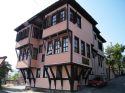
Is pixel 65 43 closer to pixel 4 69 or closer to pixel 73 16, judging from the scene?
pixel 73 16

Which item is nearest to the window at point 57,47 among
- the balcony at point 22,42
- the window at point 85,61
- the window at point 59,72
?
the window at point 59,72

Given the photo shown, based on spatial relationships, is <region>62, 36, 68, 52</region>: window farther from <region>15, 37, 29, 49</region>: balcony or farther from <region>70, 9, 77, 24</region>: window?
<region>15, 37, 29, 49</region>: balcony

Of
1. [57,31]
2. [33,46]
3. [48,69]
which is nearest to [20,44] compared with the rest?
[33,46]

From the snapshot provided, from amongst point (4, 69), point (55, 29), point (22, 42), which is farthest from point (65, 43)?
point (4, 69)

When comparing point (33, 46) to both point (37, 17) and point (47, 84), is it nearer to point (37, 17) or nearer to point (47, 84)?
point (37, 17)

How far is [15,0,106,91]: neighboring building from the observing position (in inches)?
816

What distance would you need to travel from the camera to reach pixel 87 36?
25500 mm

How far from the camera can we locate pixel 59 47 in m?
22.2

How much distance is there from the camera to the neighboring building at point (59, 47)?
2073 cm

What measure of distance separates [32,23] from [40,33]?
230 centimetres

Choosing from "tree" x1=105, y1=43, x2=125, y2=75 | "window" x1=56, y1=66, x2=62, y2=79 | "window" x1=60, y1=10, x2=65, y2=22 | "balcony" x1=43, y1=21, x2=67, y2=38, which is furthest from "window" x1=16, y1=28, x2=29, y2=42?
"tree" x1=105, y1=43, x2=125, y2=75

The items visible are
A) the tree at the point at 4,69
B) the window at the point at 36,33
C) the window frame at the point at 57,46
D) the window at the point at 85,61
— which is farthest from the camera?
the tree at the point at 4,69

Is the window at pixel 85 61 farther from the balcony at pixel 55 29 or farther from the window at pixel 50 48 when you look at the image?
the balcony at pixel 55 29

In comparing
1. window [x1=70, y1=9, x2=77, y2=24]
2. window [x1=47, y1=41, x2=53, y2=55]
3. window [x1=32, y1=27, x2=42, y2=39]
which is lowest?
window [x1=47, y1=41, x2=53, y2=55]
